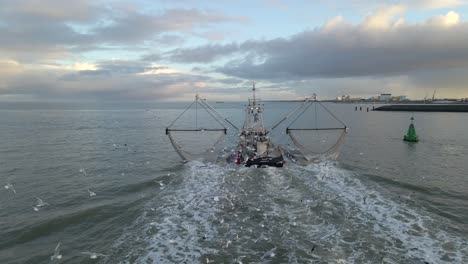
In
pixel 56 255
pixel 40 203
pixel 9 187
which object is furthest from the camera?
pixel 9 187

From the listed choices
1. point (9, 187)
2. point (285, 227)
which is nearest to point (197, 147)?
point (9, 187)

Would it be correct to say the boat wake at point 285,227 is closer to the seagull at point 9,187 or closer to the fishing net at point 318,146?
the fishing net at point 318,146

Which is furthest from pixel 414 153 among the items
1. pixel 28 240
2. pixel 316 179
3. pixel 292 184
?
pixel 28 240

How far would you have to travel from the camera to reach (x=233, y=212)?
22.3 m

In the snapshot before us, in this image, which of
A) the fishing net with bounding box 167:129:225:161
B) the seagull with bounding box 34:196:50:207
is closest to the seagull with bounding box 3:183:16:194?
the seagull with bounding box 34:196:50:207

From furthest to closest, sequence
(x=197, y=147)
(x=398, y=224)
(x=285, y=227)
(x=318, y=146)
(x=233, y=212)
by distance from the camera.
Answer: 1. (x=197, y=147)
2. (x=318, y=146)
3. (x=233, y=212)
4. (x=398, y=224)
5. (x=285, y=227)

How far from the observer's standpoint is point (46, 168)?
38531mm

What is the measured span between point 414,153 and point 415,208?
30.0 metres

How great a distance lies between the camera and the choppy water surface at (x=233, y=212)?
17094mm

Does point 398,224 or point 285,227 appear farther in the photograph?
point 398,224

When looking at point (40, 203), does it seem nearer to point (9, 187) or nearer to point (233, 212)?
point (9, 187)

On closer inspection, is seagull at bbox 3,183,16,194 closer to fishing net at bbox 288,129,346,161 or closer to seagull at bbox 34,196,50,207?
seagull at bbox 34,196,50,207

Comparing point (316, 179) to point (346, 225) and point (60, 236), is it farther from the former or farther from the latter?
point (60, 236)

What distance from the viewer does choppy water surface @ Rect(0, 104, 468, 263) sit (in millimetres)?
17094
